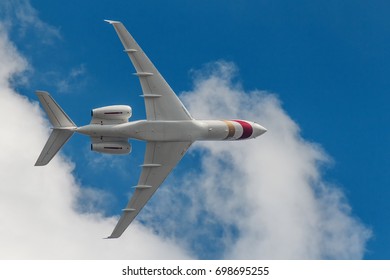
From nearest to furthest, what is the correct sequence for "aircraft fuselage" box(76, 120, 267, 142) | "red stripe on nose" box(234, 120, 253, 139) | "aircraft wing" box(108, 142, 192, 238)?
"aircraft fuselage" box(76, 120, 267, 142), "aircraft wing" box(108, 142, 192, 238), "red stripe on nose" box(234, 120, 253, 139)

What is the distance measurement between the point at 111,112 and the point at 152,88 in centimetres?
482

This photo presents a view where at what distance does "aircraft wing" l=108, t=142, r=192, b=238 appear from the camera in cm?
6812

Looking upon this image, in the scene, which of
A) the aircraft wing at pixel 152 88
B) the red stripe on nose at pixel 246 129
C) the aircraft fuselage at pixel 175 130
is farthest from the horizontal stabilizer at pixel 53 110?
the red stripe on nose at pixel 246 129

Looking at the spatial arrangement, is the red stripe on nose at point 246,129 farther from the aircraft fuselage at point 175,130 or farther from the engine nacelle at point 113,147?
the engine nacelle at point 113,147

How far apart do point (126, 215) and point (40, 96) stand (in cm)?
1427

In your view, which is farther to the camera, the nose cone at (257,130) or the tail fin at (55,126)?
the nose cone at (257,130)

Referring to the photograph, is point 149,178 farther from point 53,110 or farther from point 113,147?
point 53,110

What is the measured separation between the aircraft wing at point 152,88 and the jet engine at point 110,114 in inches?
91.2

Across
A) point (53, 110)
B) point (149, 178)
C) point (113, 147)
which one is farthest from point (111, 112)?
point (149, 178)

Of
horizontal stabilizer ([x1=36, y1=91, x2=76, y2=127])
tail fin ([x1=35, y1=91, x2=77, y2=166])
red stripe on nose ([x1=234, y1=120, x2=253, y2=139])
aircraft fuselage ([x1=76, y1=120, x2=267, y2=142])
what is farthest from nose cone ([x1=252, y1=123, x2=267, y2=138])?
horizontal stabilizer ([x1=36, y1=91, x2=76, y2=127])

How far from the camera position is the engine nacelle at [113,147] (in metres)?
66.2

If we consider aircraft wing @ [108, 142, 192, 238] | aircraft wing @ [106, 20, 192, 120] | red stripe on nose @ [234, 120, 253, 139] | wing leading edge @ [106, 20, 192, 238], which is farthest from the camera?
red stripe on nose @ [234, 120, 253, 139]

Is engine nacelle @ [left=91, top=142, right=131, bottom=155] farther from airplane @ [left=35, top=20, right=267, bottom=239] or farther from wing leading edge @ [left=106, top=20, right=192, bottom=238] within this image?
wing leading edge @ [left=106, top=20, right=192, bottom=238]

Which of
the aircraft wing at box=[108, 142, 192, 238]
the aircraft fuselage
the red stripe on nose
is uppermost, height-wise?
the red stripe on nose
